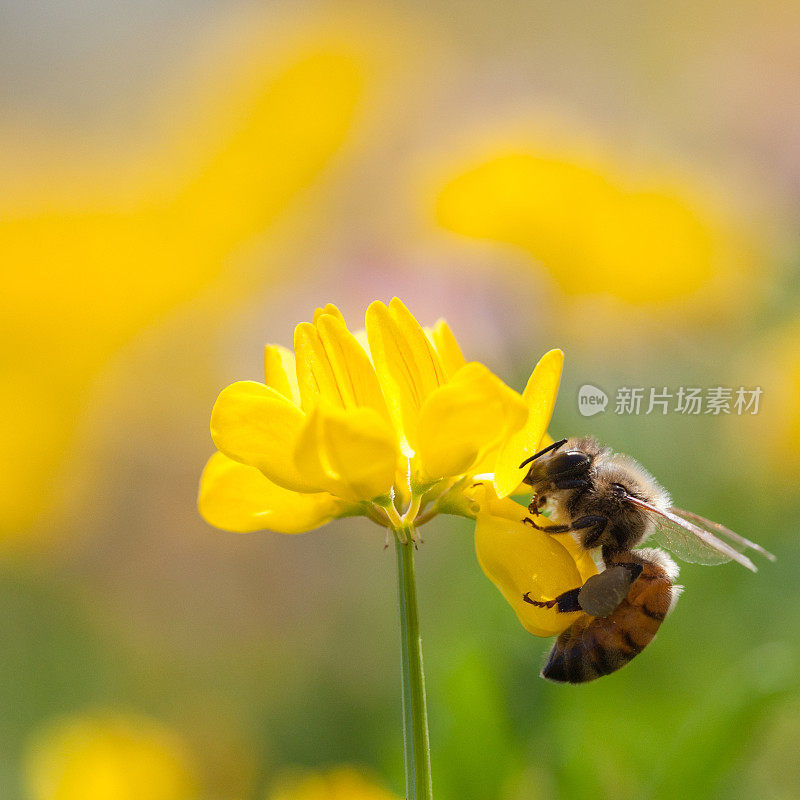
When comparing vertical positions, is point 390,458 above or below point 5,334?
below

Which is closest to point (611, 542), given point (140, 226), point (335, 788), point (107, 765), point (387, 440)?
point (387, 440)

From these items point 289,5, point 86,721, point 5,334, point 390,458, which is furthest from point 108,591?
point 289,5

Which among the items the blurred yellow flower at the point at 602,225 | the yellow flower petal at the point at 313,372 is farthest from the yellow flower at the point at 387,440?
the blurred yellow flower at the point at 602,225

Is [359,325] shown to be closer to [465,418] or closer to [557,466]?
[557,466]

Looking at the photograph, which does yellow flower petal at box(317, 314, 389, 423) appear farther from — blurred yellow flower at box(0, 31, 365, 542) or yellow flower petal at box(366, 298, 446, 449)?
blurred yellow flower at box(0, 31, 365, 542)

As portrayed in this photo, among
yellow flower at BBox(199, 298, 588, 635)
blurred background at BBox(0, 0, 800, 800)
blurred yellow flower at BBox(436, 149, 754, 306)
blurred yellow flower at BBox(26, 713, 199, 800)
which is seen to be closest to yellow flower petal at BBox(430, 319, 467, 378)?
yellow flower at BBox(199, 298, 588, 635)

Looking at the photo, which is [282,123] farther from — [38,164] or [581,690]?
[581,690]

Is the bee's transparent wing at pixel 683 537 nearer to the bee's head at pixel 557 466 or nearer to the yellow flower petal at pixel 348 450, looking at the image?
the bee's head at pixel 557 466

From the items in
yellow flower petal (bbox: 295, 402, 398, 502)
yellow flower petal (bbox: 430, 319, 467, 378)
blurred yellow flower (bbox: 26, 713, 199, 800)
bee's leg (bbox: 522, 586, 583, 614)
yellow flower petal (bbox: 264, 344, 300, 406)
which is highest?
yellow flower petal (bbox: 430, 319, 467, 378)
